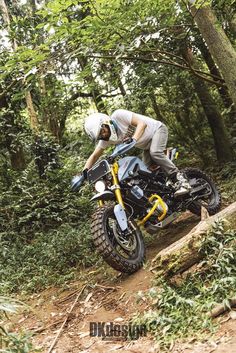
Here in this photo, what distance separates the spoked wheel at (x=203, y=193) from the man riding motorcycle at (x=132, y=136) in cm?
53

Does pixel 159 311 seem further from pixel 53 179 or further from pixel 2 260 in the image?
pixel 53 179

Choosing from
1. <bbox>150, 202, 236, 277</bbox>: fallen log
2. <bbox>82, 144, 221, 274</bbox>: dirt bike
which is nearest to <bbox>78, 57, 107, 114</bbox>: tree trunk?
<bbox>82, 144, 221, 274</bbox>: dirt bike

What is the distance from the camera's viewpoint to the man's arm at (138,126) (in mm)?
5495

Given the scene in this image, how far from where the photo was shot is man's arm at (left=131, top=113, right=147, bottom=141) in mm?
5495

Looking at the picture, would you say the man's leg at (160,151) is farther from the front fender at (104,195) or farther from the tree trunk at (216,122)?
the tree trunk at (216,122)

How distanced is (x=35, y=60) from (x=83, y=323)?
3.67 metres

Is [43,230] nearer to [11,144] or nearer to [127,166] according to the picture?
[11,144]

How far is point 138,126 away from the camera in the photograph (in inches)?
220

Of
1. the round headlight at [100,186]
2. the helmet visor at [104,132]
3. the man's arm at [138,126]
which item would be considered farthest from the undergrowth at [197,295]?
the helmet visor at [104,132]

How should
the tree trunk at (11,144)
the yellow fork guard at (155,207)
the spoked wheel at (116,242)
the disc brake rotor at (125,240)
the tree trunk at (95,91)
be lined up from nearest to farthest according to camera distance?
the spoked wheel at (116,242) < the disc brake rotor at (125,240) < the yellow fork guard at (155,207) < the tree trunk at (95,91) < the tree trunk at (11,144)

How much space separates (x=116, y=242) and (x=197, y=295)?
5.55 ft

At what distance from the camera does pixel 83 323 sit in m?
4.39

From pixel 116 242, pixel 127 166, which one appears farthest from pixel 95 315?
pixel 127 166

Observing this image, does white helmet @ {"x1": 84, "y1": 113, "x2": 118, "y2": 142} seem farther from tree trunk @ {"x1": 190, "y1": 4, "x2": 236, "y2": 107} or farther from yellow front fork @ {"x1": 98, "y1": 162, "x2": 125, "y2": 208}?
tree trunk @ {"x1": 190, "y1": 4, "x2": 236, "y2": 107}
